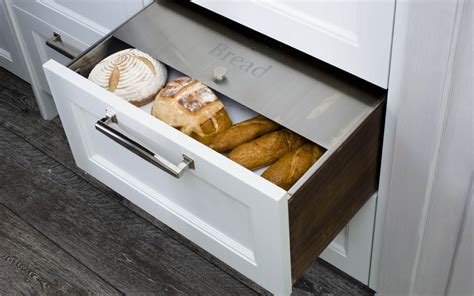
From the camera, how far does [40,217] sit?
59.8 inches

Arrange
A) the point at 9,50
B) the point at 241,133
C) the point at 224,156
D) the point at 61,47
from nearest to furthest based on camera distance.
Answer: the point at 224,156 → the point at 241,133 → the point at 61,47 → the point at 9,50

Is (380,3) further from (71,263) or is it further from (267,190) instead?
(71,263)

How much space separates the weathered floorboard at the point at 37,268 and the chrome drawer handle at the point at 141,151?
0.52 metres

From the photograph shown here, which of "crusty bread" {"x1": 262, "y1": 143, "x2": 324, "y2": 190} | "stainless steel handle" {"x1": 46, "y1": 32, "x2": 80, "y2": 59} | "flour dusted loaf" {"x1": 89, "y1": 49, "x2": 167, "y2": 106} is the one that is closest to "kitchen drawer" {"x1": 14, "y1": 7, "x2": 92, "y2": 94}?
"stainless steel handle" {"x1": 46, "y1": 32, "x2": 80, "y2": 59}

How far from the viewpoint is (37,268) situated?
4.72ft

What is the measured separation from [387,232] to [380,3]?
421 millimetres

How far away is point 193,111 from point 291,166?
0.49 ft

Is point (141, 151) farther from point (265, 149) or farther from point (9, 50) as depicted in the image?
point (9, 50)

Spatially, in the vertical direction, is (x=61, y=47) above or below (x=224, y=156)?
below

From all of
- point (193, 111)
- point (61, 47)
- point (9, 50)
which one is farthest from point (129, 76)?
point (9, 50)

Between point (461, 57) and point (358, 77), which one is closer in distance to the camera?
point (461, 57)

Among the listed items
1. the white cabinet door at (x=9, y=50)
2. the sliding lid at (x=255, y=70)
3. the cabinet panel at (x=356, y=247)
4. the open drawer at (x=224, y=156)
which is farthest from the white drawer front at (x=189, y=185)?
the white cabinet door at (x=9, y=50)

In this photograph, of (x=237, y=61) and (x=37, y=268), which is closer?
(x=237, y=61)

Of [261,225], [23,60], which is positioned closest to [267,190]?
[261,225]
